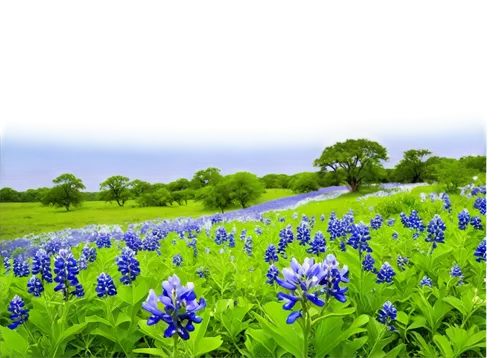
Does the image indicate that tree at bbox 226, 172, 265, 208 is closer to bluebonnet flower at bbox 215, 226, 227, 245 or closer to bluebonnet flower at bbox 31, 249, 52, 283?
bluebonnet flower at bbox 215, 226, 227, 245

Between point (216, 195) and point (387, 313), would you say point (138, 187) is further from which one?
point (387, 313)

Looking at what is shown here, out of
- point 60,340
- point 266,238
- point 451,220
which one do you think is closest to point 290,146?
point 266,238

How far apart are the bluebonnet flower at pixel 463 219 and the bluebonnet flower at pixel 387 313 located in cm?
97

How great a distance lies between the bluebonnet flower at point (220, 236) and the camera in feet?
10.4

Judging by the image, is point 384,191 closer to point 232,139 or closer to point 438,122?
point 438,122

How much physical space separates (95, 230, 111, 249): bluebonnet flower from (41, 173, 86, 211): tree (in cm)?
26

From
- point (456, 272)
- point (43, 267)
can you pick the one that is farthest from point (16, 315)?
point (456, 272)

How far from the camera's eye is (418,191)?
11.0 feet

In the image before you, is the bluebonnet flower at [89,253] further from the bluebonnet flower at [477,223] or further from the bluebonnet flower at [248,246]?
the bluebonnet flower at [477,223]

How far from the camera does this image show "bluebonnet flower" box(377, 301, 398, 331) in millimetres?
2217

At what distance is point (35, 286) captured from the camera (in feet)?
8.13

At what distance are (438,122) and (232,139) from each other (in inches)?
51.0

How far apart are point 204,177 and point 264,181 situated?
396 mm

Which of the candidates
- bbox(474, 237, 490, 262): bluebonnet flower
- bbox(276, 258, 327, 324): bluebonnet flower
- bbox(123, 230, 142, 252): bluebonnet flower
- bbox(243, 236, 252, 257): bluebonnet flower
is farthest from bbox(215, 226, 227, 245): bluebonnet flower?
bbox(276, 258, 327, 324): bluebonnet flower
